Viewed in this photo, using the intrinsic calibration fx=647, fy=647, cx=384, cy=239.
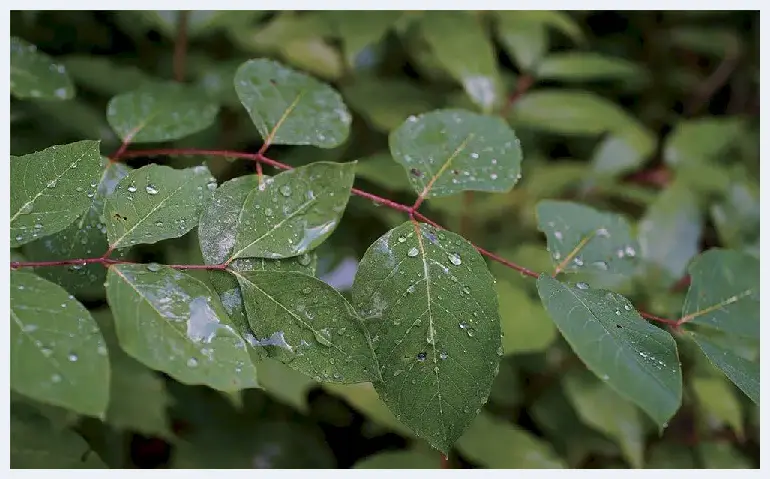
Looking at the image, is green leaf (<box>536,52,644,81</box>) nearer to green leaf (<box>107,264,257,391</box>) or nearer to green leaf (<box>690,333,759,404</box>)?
green leaf (<box>690,333,759,404</box>)

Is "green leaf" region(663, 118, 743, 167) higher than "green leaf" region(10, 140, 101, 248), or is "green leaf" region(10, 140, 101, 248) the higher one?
"green leaf" region(10, 140, 101, 248)

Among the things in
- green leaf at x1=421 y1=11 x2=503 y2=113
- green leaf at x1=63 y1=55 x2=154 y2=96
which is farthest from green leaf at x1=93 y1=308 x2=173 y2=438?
green leaf at x1=421 y1=11 x2=503 y2=113

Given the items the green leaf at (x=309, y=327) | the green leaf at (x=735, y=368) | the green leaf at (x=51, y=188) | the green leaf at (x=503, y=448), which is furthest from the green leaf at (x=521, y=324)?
the green leaf at (x=51, y=188)

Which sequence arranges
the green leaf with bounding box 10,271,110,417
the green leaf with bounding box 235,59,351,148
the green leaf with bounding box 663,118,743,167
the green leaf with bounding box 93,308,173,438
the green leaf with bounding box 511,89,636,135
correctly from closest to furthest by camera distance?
the green leaf with bounding box 10,271,110,417 → the green leaf with bounding box 235,59,351,148 → the green leaf with bounding box 93,308,173,438 → the green leaf with bounding box 511,89,636,135 → the green leaf with bounding box 663,118,743,167

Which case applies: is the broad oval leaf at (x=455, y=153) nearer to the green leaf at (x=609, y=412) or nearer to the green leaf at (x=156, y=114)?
the green leaf at (x=156, y=114)

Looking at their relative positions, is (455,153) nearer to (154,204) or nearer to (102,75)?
(154,204)

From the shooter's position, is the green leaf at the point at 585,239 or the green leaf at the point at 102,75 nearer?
the green leaf at the point at 585,239
